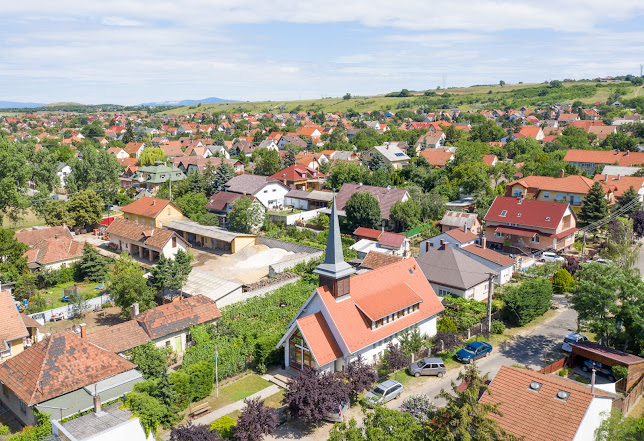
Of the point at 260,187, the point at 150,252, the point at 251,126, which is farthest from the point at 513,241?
the point at 251,126

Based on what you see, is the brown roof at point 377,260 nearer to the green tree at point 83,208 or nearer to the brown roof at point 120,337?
the brown roof at point 120,337

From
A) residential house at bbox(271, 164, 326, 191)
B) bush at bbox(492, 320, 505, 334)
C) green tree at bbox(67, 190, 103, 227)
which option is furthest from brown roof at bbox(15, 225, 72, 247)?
bush at bbox(492, 320, 505, 334)

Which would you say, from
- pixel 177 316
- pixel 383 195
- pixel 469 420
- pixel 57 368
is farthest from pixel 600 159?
pixel 57 368

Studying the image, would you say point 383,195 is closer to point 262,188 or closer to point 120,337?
point 262,188

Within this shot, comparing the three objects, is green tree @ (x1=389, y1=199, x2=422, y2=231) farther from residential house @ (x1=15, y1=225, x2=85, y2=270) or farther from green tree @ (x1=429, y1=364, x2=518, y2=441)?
green tree @ (x1=429, y1=364, x2=518, y2=441)

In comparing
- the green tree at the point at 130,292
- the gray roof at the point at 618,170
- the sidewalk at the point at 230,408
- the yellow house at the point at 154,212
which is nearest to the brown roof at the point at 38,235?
the yellow house at the point at 154,212
